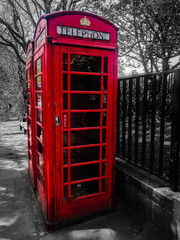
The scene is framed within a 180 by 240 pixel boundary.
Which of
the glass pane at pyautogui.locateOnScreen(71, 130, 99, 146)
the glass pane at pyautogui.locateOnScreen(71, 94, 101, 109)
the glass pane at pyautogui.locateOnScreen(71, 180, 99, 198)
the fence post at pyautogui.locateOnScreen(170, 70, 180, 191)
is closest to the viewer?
the fence post at pyautogui.locateOnScreen(170, 70, 180, 191)

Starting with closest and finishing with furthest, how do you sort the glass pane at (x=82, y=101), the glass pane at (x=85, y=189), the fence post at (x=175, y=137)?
the fence post at (x=175, y=137) → the glass pane at (x=85, y=189) → the glass pane at (x=82, y=101)

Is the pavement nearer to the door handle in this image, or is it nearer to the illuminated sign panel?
the door handle

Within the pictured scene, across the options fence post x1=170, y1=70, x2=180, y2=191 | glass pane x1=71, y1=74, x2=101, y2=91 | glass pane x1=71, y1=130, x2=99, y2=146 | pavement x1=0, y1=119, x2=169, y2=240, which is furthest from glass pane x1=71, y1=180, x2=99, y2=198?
glass pane x1=71, y1=74, x2=101, y2=91

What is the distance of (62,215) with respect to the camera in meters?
2.92

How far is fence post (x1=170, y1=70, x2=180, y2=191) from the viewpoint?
2.50m

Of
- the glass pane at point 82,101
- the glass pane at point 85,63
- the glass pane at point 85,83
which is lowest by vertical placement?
the glass pane at point 82,101

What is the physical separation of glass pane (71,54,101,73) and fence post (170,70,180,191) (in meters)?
1.05

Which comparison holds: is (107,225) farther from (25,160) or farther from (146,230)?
(25,160)

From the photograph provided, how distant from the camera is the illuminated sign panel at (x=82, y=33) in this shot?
2593 millimetres

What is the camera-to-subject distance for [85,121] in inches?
133

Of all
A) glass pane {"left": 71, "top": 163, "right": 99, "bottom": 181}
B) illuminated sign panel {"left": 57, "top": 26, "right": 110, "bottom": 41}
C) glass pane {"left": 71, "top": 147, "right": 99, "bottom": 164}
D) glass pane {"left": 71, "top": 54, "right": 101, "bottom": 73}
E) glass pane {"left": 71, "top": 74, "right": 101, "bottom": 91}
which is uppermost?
illuminated sign panel {"left": 57, "top": 26, "right": 110, "bottom": 41}

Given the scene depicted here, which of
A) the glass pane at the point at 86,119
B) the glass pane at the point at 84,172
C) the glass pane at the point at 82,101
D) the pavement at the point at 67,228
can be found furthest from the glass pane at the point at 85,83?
the pavement at the point at 67,228

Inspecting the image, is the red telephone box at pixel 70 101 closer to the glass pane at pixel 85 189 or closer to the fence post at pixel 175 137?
the glass pane at pixel 85 189

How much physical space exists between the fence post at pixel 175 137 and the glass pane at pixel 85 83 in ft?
3.42
